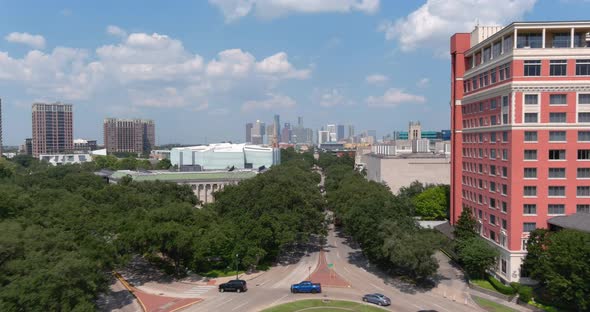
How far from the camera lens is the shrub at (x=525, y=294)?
44406mm

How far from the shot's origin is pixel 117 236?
173 ft

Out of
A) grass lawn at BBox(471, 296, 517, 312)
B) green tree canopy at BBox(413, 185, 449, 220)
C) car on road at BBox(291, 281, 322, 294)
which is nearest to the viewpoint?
grass lawn at BBox(471, 296, 517, 312)

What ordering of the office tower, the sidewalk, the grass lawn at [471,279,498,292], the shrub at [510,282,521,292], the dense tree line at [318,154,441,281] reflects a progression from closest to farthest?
the sidewalk < the shrub at [510,282,521,292] < the dense tree line at [318,154,441,281] < the office tower < the grass lawn at [471,279,498,292]

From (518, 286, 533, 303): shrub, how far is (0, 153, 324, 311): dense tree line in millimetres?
28039

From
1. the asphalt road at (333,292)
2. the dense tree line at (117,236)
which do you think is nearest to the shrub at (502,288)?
the asphalt road at (333,292)

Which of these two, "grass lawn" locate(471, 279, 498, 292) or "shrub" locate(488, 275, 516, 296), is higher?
"shrub" locate(488, 275, 516, 296)

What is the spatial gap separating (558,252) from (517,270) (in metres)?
9.91

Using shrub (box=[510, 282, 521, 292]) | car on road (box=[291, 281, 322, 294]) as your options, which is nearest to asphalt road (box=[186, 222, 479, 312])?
car on road (box=[291, 281, 322, 294])

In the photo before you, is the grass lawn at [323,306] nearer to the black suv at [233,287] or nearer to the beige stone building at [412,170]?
the black suv at [233,287]

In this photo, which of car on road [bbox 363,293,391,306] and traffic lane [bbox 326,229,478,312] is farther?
traffic lane [bbox 326,229,478,312]

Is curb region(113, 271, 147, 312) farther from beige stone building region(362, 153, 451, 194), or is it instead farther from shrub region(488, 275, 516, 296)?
beige stone building region(362, 153, 451, 194)

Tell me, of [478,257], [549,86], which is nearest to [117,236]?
[478,257]

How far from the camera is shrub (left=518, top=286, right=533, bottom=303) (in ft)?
146

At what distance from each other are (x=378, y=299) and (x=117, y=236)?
108 feet
